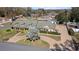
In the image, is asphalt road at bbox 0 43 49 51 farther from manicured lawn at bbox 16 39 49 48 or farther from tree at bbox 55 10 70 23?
tree at bbox 55 10 70 23

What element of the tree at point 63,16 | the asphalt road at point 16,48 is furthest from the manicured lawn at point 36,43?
the tree at point 63,16

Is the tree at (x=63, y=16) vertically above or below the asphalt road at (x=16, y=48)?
above

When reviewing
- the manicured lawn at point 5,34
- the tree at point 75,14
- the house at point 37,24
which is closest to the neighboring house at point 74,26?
the tree at point 75,14

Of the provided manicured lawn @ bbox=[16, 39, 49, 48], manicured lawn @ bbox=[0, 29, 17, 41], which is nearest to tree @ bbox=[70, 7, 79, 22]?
manicured lawn @ bbox=[16, 39, 49, 48]

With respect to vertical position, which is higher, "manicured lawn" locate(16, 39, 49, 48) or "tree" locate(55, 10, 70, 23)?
"tree" locate(55, 10, 70, 23)

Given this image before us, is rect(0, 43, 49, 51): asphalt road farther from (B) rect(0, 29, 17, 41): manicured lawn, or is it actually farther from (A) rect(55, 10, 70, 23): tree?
(A) rect(55, 10, 70, 23): tree

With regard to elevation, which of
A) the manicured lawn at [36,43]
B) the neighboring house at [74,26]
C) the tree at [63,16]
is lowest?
the manicured lawn at [36,43]

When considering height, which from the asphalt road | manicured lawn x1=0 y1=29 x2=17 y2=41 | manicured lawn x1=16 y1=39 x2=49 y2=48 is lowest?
the asphalt road

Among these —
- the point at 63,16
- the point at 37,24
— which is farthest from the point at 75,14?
the point at 37,24

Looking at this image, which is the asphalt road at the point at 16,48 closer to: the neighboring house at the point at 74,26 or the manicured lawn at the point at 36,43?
the manicured lawn at the point at 36,43

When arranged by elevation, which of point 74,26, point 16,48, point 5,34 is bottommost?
point 16,48

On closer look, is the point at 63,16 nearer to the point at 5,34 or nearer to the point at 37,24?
the point at 37,24
